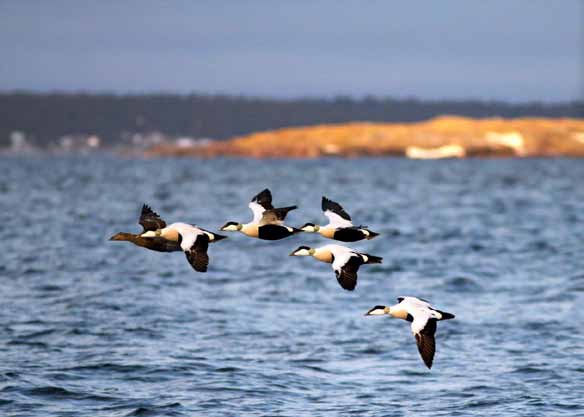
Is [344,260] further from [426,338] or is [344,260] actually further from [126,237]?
[126,237]

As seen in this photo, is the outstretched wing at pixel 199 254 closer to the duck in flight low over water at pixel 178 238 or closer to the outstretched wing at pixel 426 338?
the duck in flight low over water at pixel 178 238

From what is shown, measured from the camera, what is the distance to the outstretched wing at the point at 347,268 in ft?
57.2

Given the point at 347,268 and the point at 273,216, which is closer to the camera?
the point at 347,268

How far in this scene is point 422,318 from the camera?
714 inches

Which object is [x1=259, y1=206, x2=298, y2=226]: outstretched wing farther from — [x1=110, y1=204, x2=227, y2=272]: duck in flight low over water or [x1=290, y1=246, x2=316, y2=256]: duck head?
[x1=110, y1=204, x2=227, y2=272]: duck in flight low over water

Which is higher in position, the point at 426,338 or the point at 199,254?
the point at 199,254

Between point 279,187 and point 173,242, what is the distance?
99374mm

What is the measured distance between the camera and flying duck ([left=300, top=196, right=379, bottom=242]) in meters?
19.6

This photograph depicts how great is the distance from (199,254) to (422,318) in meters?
3.21

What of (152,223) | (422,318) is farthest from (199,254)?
(422,318)

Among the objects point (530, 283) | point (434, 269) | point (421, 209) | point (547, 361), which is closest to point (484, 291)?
point (530, 283)

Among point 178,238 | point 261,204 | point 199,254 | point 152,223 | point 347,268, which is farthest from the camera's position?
point 261,204

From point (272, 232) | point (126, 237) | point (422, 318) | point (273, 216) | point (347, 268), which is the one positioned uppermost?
point (273, 216)

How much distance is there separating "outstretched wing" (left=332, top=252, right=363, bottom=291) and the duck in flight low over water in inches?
63.8
